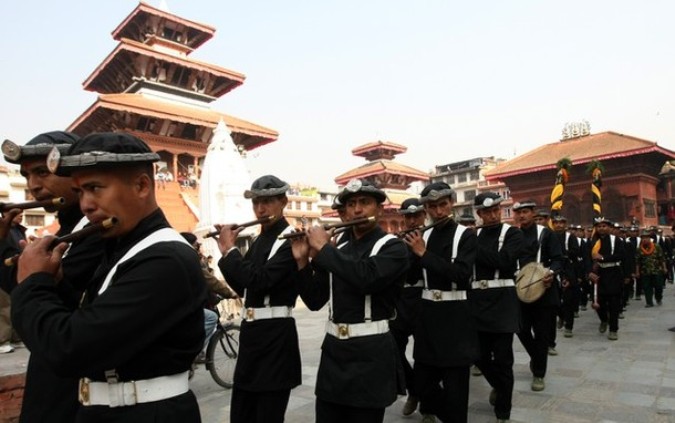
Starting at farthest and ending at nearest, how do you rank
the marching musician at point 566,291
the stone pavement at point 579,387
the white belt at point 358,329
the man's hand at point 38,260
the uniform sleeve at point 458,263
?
the marching musician at point 566,291, the stone pavement at point 579,387, the uniform sleeve at point 458,263, the white belt at point 358,329, the man's hand at point 38,260

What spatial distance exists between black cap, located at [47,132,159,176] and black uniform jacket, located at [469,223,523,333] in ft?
13.3

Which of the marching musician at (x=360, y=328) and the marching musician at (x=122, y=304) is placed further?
the marching musician at (x=360, y=328)

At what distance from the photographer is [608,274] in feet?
27.7

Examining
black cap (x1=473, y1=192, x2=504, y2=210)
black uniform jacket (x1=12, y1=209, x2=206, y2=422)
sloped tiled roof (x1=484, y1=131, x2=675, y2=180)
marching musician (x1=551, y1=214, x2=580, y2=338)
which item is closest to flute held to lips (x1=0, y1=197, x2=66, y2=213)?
A: black uniform jacket (x1=12, y1=209, x2=206, y2=422)

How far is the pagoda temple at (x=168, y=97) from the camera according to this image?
2084 centimetres

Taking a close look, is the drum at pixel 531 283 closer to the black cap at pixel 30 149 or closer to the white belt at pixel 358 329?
the white belt at pixel 358 329

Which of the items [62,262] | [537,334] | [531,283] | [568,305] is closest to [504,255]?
[531,283]

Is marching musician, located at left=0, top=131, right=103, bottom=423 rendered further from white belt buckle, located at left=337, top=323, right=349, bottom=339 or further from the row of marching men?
white belt buckle, located at left=337, top=323, right=349, bottom=339

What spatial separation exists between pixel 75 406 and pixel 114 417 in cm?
56

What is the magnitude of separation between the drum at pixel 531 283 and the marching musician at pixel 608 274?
129 inches

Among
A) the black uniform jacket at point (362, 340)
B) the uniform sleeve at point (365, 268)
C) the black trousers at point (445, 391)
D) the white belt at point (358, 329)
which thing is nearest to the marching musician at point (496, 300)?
the black trousers at point (445, 391)

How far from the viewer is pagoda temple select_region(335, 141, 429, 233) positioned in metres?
35.0

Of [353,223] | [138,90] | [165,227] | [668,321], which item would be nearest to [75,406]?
[165,227]

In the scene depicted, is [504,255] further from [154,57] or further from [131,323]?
[154,57]
